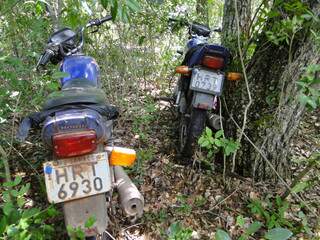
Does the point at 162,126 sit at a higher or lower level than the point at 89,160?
lower

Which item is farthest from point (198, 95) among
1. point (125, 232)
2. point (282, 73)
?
point (125, 232)

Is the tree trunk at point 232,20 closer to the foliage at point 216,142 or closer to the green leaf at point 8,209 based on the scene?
the foliage at point 216,142

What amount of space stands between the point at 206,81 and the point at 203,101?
0.57 feet

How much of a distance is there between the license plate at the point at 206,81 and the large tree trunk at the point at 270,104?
0.57ft

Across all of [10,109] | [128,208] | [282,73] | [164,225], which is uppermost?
[282,73]

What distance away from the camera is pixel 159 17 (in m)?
4.09

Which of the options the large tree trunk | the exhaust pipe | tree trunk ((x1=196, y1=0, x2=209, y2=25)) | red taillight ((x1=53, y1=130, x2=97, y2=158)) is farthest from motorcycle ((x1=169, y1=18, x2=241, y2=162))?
tree trunk ((x1=196, y1=0, x2=209, y2=25))

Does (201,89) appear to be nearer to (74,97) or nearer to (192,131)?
(192,131)

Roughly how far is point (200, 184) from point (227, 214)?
355mm

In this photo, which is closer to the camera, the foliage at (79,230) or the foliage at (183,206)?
the foliage at (79,230)

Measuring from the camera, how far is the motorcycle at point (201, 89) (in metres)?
2.96

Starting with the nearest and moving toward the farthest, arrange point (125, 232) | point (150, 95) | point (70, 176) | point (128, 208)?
1. point (70, 176)
2. point (128, 208)
3. point (125, 232)
4. point (150, 95)

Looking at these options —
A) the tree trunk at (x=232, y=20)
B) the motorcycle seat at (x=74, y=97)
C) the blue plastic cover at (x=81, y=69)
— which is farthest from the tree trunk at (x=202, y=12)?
the motorcycle seat at (x=74, y=97)

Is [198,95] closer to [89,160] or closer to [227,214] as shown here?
[227,214]
